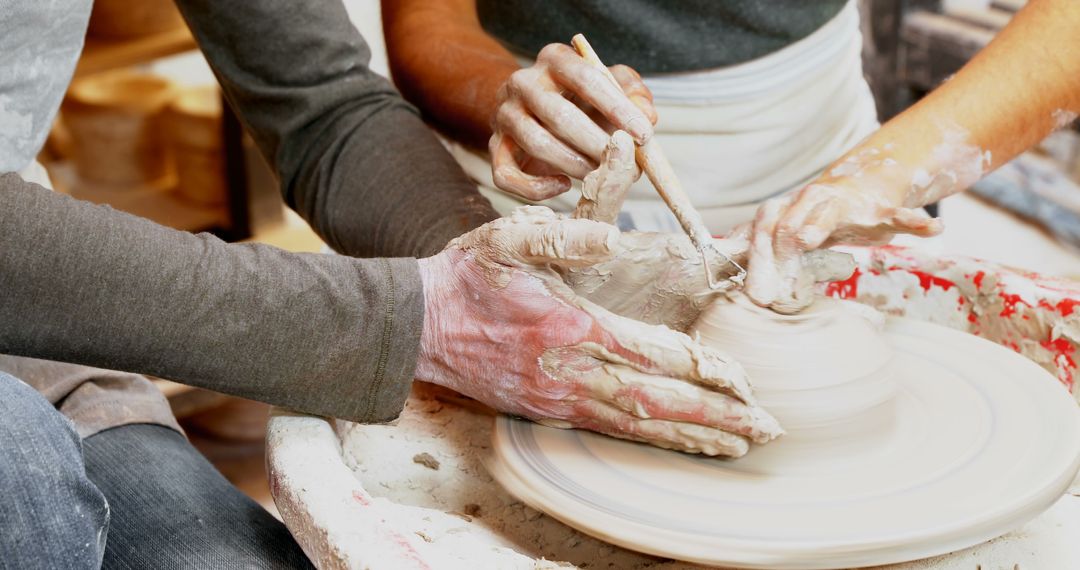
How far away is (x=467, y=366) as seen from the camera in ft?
4.14

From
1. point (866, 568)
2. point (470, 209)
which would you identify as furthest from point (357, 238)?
point (866, 568)

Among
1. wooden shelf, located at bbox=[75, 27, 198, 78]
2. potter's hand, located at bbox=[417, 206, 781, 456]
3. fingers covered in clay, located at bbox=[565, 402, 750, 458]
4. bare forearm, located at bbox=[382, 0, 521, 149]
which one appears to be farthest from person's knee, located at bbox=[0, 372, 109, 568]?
wooden shelf, located at bbox=[75, 27, 198, 78]

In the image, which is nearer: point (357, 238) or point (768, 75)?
point (357, 238)

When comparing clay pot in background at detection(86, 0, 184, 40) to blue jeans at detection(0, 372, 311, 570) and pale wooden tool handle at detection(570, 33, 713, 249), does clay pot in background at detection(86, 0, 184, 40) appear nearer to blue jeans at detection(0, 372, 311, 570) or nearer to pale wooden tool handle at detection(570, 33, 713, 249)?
blue jeans at detection(0, 372, 311, 570)

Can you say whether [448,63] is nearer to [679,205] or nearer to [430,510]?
[679,205]

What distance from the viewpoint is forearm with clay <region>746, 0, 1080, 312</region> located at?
1344 mm

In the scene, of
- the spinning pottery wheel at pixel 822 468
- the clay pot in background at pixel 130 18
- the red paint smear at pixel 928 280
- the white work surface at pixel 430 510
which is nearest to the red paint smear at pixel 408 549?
→ the white work surface at pixel 430 510

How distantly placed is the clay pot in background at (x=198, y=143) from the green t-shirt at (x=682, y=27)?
1780mm

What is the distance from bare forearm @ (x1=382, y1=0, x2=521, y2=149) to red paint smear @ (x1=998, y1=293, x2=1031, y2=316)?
0.75 metres

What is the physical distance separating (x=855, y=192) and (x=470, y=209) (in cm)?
52

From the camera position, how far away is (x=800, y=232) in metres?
1.20

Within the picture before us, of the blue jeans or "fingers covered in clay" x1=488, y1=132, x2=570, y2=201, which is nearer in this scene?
the blue jeans

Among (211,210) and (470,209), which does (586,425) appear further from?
(211,210)

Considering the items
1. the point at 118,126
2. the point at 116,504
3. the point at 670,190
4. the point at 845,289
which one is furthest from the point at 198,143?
the point at 670,190
